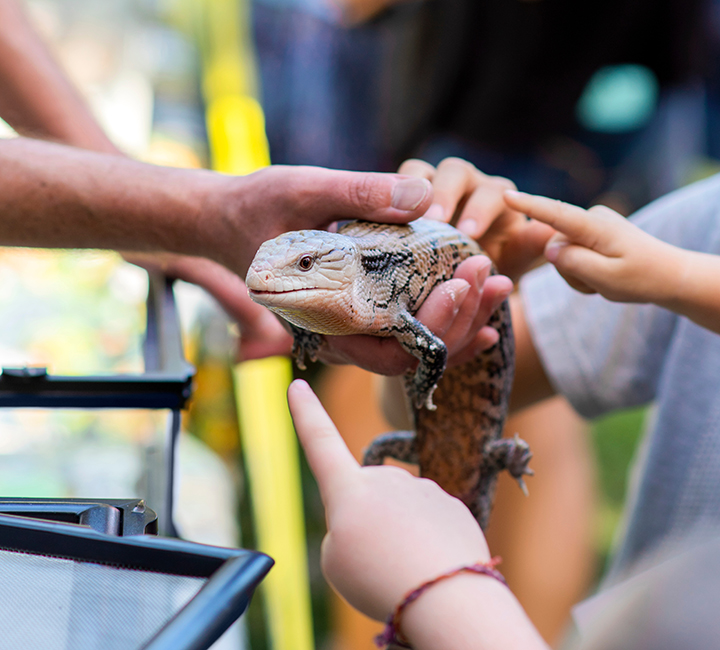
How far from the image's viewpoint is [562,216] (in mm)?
837

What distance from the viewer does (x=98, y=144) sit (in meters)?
1.36

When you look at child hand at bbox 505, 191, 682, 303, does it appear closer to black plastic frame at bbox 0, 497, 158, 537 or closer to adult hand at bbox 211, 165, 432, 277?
adult hand at bbox 211, 165, 432, 277

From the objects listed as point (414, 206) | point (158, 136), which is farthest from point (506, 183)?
point (158, 136)

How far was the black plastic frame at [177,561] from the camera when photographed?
338mm

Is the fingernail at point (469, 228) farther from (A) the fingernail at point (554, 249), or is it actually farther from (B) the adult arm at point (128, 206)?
(B) the adult arm at point (128, 206)

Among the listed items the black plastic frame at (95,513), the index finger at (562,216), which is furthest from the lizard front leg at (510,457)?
the black plastic frame at (95,513)

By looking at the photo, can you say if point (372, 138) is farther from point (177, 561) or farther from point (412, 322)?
point (177, 561)

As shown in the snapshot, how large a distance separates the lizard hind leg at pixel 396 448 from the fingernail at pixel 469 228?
34 centimetres

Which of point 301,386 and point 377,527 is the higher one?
point 301,386

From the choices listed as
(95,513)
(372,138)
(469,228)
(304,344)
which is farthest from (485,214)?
(372,138)

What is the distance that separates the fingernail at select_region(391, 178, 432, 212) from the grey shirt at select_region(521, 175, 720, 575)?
0.67 m

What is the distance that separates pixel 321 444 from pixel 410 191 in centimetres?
38

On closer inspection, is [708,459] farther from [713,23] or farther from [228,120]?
[713,23]

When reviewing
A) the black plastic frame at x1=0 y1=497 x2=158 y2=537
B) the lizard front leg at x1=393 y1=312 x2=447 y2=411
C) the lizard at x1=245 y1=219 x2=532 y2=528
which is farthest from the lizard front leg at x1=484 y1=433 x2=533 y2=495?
the black plastic frame at x1=0 y1=497 x2=158 y2=537
